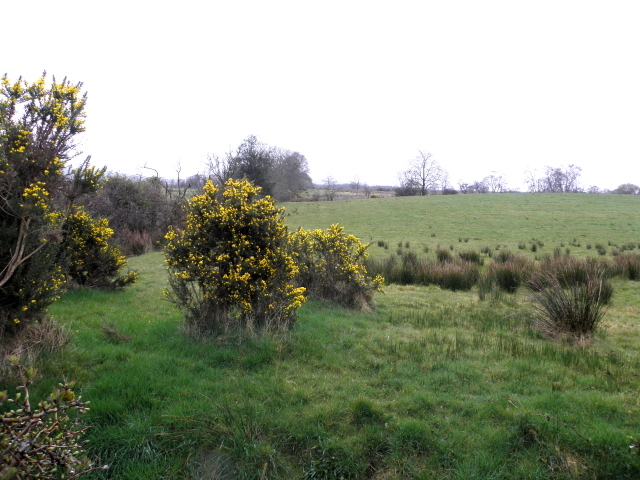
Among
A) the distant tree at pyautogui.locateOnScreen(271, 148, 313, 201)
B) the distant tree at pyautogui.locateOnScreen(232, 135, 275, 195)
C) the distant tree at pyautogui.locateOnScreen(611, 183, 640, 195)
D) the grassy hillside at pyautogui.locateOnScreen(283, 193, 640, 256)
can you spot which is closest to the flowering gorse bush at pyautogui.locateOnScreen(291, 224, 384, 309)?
the grassy hillside at pyautogui.locateOnScreen(283, 193, 640, 256)

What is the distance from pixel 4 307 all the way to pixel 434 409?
480cm

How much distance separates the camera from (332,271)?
8414 millimetres

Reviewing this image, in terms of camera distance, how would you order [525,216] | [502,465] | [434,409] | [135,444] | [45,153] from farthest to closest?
[525,216]
[45,153]
[434,409]
[135,444]
[502,465]

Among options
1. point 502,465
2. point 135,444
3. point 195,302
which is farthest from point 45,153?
point 502,465

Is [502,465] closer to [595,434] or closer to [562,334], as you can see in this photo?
[595,434]

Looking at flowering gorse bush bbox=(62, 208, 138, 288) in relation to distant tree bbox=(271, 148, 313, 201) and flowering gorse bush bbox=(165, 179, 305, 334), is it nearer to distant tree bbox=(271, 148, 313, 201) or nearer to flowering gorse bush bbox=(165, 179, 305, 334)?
flowering gorse bush bbox=(165, 179, 305, 334)

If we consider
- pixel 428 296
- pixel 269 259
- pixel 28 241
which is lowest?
pixel 428 296

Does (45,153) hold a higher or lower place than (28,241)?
higher

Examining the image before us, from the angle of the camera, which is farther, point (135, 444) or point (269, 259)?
point (269, 259)

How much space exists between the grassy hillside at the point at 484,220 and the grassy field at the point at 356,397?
42.3 ft

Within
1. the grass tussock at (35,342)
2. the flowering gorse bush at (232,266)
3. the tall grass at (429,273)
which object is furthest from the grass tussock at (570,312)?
the grass tussock at (35,342)

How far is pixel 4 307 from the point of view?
4.63 meters

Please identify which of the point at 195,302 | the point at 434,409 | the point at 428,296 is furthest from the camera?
the point at 428,296

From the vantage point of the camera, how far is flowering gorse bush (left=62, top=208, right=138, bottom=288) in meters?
8.60
